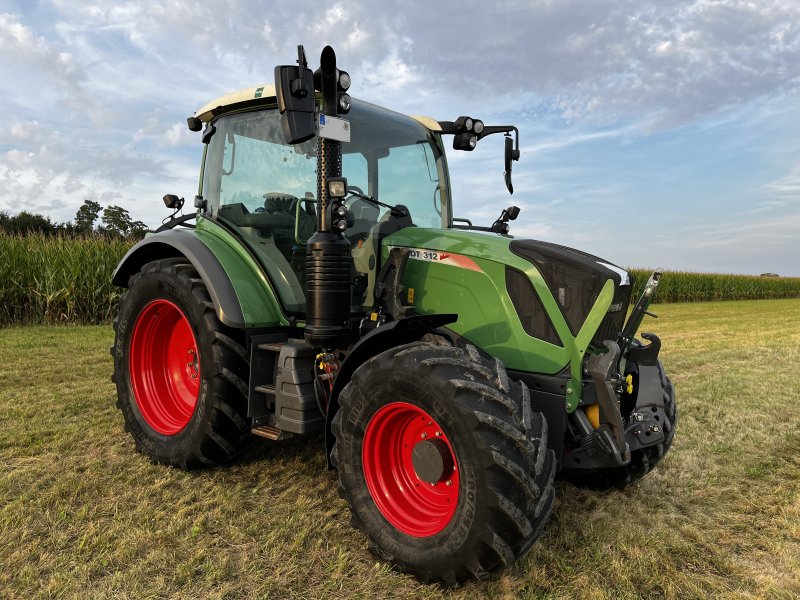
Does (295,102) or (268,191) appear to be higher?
(295,102)

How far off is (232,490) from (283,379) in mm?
762

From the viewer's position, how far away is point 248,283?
355 centimetres

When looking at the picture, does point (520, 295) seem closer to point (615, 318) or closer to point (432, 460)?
point (615, 318)

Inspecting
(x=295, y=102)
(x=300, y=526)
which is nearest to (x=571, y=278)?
(x=295, y=102)

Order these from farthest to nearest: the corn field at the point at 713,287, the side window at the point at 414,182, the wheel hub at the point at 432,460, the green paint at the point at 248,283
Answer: the corn field at the point at 713,287
the side window at the point at 414,182
the green paint at the point at 248,283
the wheel hub at the point at 432,460

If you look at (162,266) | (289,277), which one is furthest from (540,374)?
(162,266)

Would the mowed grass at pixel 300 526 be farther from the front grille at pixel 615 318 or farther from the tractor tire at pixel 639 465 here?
the front grille at pixel 615 318

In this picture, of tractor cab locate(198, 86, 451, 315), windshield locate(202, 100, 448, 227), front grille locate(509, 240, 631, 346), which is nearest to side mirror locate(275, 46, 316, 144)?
tractor cab locate(198, 86, 451, 315)

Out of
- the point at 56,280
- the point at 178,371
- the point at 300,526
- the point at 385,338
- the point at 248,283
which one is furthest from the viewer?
the point at 56,280

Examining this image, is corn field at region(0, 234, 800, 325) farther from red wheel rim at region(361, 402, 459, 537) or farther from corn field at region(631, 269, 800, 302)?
corn field at region(631, 269, 800, 302)

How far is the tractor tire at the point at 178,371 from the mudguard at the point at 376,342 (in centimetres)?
81

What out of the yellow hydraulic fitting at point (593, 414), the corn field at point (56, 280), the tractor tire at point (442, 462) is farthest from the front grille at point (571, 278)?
the corn field at point (56, 280)

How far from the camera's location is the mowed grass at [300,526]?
251cm

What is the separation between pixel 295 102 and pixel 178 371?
7.61ft
